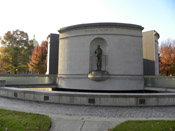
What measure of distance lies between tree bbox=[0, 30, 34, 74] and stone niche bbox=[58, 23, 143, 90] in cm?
2240

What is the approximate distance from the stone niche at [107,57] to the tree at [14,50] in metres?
22.4

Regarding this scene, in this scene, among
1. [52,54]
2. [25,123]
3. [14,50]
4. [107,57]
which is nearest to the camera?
[25,123]

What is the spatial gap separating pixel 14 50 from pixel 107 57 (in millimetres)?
26173

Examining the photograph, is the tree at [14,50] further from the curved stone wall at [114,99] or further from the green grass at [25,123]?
the green grass at [25,123]

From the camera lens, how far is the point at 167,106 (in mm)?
8555

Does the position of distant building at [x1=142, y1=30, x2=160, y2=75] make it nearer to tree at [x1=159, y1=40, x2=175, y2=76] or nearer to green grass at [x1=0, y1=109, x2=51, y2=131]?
tree at [x1=159, y1=40, x2=175, y2=76]

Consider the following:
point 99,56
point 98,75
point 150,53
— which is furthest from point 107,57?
point 150,53

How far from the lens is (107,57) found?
13945 mm

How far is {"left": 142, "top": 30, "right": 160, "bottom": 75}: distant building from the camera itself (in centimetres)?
1588

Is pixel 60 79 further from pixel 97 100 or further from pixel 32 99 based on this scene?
pixel 97 100

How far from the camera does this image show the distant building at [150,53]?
15.9 m

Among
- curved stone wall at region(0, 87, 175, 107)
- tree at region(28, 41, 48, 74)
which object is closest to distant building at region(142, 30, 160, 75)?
curved stone wall at region(0, 87, 175, 107)

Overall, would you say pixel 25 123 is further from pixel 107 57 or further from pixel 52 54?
pixel 52 54

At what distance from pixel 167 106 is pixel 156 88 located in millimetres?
5534
